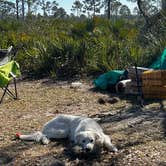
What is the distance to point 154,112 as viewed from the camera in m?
6.64

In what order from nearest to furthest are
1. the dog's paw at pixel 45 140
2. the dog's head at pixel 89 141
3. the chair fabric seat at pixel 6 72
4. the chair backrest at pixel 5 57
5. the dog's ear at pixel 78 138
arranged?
the dog's head at pixel 89 141, the dog's ear at pixel 78 138, the dog's paw at pixel 45 140, the chair fabric seat at pixel 6 72, the chair backrest at pixel 5 57

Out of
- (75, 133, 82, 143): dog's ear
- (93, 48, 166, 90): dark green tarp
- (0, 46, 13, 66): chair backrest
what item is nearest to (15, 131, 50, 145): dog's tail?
(75, 133, 82, 143): dog's ear

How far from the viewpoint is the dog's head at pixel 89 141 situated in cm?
479

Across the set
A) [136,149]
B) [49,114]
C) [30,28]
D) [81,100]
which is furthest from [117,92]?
[30,28]

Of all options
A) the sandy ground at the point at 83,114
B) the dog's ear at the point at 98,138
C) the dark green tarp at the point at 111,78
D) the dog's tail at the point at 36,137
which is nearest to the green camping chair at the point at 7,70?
the sandy ground at the point at 83,114

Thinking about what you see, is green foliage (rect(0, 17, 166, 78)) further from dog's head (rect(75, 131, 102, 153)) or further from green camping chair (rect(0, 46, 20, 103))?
dog's head (rect(75, 131, 102, 153))

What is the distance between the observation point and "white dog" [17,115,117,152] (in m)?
4.86

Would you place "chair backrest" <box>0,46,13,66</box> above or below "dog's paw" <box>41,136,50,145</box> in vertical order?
above

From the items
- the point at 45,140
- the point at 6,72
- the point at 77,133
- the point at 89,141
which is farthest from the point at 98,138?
the point at 6,72

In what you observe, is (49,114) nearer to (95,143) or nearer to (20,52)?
(95,143)

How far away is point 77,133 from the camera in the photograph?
5.18m

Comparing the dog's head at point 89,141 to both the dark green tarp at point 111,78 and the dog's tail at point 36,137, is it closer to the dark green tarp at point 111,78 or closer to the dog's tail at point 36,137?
the dog's tail at point 36,137

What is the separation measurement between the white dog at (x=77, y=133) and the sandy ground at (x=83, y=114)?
9 cm

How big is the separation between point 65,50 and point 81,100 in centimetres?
383
